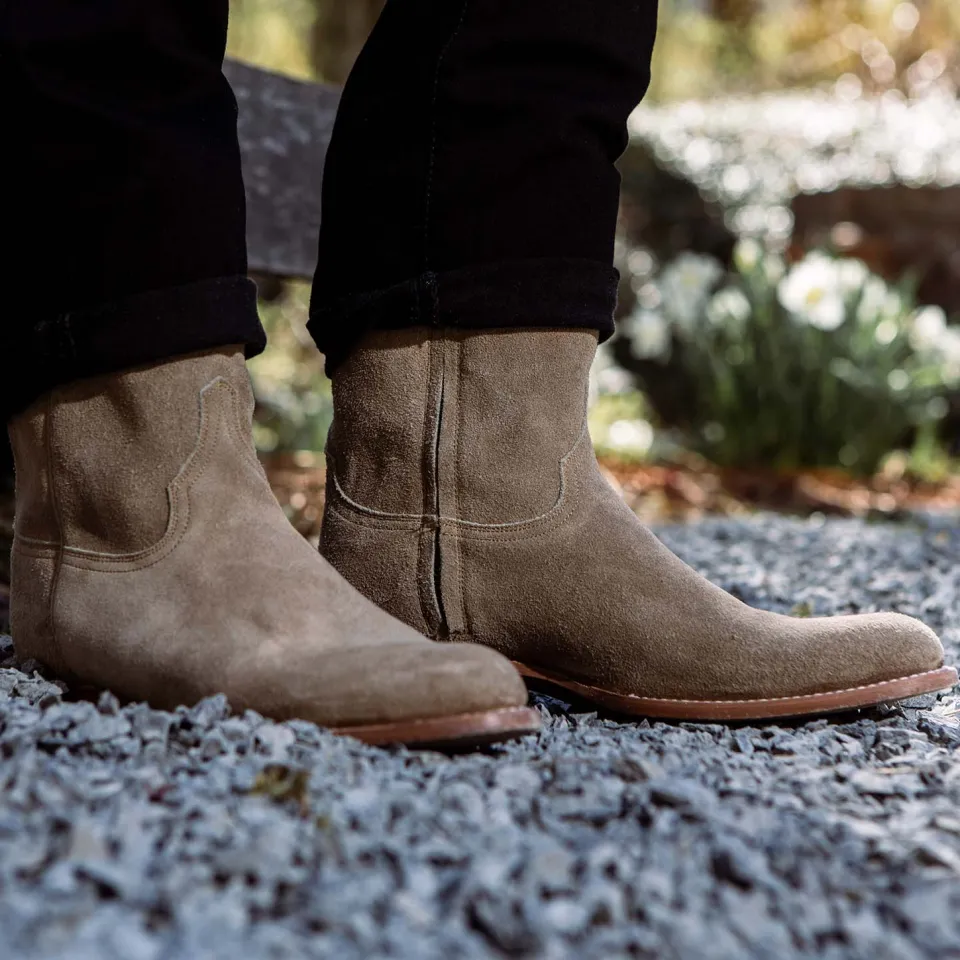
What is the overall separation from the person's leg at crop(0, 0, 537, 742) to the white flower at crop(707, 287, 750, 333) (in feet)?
9.89

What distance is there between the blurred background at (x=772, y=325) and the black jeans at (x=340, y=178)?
1365mm

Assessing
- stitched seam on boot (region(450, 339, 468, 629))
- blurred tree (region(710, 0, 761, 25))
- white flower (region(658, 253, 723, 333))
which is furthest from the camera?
blurred tree (region(710, 0, 761, 25))

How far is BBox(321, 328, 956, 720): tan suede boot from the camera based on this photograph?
113cm

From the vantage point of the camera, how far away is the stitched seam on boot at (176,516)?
107 centimetres

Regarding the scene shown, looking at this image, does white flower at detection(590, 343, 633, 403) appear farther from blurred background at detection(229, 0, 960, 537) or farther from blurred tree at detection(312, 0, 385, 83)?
blurred tree at detection(312, 0, 385, 83)

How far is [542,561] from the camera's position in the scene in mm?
1172

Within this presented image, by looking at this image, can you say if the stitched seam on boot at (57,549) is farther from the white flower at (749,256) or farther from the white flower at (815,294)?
the white flower at (749,256)

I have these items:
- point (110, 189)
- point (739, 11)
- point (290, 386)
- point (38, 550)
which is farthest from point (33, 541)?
point (739, 11)

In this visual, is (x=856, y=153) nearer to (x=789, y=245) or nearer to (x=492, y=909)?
(x=789, y=245)

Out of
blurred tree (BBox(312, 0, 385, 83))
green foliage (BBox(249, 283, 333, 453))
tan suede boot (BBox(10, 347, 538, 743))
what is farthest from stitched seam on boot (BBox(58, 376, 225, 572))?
blurred tree (BBox(312, 0, 385, 83))

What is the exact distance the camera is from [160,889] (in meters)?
0.70

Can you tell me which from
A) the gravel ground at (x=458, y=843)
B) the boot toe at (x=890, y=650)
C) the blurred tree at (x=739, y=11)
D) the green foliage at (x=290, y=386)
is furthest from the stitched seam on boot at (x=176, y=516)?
the blurred tree at (x=739, y=11)

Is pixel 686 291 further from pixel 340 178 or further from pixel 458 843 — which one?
pixel 458 843

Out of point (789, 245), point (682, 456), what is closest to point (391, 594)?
point (682, 456)
